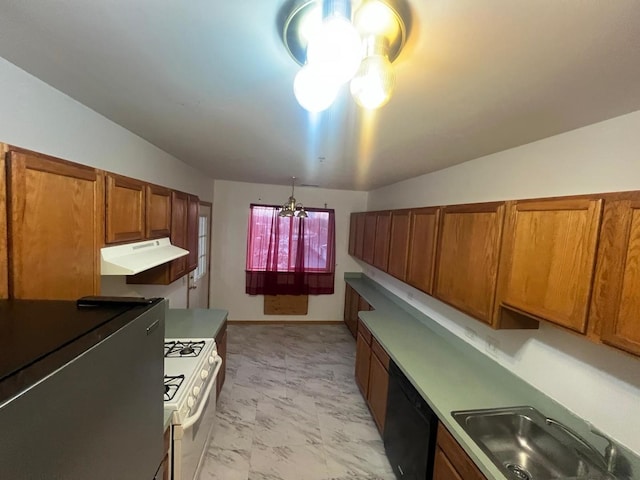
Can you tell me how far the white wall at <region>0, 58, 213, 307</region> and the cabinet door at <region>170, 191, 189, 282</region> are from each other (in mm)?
287

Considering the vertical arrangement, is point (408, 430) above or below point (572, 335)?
below

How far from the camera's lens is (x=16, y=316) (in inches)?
32.2

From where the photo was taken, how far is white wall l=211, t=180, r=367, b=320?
16.2 feet

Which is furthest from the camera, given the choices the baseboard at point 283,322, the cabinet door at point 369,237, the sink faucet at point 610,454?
the baseboard at point 283,322

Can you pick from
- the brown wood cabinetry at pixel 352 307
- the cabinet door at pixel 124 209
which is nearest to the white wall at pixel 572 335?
the brown wood cabinetry at pixel 352 307

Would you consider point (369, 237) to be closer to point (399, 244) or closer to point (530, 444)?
point (399, 244)

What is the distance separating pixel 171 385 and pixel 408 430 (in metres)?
1.56

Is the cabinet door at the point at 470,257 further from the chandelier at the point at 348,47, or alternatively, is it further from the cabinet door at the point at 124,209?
the cabinet door at the point at 124,209

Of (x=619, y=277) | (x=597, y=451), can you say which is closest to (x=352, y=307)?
(x=597, y=451)

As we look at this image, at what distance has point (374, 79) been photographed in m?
0.79

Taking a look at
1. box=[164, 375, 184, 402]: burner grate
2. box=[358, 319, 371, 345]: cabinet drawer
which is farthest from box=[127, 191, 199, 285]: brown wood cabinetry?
box=[358, 319, 371, 345]: cabinet drawer

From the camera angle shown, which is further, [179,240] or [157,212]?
[179,240]

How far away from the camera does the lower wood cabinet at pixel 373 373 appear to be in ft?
8.24

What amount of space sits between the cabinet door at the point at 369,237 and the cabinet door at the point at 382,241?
0.28ft
